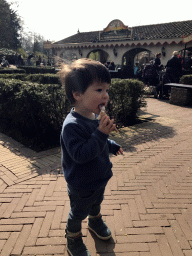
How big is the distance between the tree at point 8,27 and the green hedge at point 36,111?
4120 cm

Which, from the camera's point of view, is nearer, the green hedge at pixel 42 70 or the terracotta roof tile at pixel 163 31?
the terracotta roof tile at pixel 163 31

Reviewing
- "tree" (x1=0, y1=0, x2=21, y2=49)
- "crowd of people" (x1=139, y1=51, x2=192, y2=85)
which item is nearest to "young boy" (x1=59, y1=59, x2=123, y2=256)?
"crowd of people" (x1=139, y1=51, x2=192, y2=85)

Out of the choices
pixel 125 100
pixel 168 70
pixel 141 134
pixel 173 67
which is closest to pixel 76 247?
pixel 141 134

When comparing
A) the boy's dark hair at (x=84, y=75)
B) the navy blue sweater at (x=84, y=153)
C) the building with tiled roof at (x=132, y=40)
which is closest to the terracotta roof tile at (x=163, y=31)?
the building with tiled roof at (x=132, y=40)

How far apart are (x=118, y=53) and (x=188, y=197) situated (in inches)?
795

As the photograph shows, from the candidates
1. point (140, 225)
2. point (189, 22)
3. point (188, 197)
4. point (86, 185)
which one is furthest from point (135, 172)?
point (189, 22)

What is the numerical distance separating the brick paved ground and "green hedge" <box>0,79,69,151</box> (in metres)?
0.45

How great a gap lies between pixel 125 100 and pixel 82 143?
4267mm

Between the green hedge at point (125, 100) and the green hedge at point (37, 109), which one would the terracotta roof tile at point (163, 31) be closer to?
the green hedge at point (125, 100)

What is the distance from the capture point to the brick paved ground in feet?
6.13

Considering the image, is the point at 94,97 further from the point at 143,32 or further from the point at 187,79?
the point at 143,32

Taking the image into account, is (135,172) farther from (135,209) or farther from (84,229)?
(84,229)

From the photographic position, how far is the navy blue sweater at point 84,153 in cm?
133

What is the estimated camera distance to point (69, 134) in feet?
4.58
